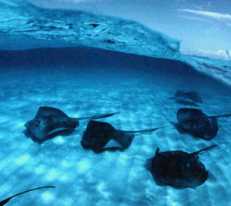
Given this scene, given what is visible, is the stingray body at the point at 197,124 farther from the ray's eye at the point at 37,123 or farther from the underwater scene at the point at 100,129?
the ray's eye at the point at 37,123

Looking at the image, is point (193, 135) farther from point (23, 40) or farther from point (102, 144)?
point (23, 40)

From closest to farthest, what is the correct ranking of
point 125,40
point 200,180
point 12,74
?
point 200,180, point 125,40, point 12,74

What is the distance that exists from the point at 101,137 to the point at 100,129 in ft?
0.48

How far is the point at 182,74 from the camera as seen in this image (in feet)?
55.2

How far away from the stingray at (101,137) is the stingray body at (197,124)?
5.80ft

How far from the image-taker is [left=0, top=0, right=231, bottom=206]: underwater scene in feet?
12.5

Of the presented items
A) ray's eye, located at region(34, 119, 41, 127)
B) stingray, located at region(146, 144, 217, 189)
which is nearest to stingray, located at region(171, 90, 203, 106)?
stingray, located at region(146, 144, 217, 189)

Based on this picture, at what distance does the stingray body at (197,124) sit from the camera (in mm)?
5562

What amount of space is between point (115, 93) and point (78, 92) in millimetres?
1392

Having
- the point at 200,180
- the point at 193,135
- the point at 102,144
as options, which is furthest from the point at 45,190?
the point at 193,135

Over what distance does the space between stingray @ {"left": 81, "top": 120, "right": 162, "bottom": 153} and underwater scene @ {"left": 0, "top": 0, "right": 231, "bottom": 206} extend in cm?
2

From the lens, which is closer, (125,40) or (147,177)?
(147,177)

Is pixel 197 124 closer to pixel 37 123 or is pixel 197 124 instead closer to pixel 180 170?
pixel 180 170

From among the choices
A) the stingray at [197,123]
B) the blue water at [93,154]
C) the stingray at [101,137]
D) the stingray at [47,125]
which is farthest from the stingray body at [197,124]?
the stingray at [47,125]
